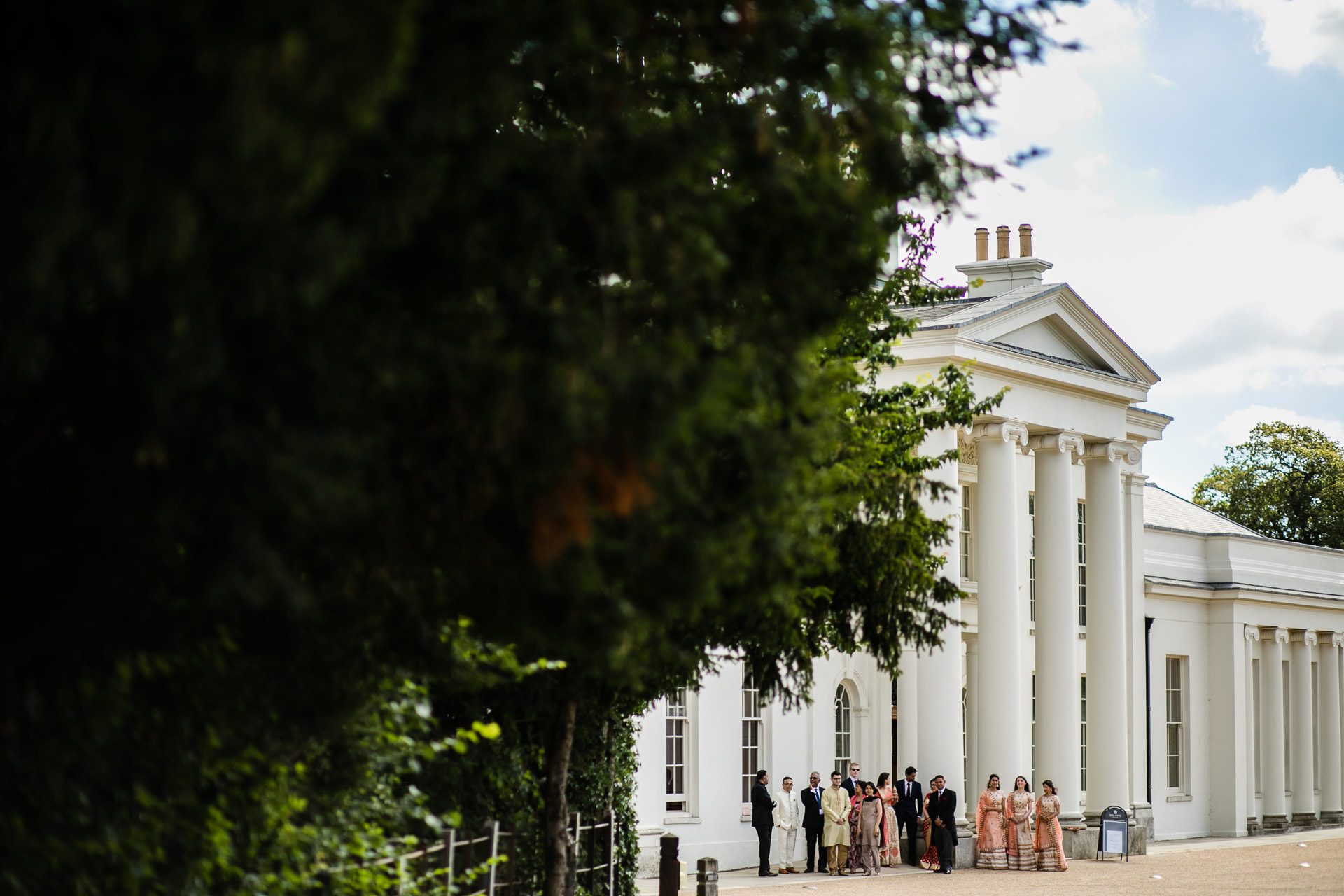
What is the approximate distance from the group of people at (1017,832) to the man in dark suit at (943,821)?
1.15 metres

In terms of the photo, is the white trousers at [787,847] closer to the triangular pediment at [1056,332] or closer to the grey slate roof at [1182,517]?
the triangular pediment at [1056,332]

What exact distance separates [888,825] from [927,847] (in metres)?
0.98

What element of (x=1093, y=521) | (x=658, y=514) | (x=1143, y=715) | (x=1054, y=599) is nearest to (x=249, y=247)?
(x=658, y=514)

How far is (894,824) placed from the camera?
29391mm

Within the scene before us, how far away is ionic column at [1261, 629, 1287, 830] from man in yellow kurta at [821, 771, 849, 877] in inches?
830

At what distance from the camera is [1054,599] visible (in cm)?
3312

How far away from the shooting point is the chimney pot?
126 ft

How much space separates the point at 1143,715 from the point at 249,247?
37843 mm

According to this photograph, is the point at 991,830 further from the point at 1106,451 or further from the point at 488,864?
the point at 488,864

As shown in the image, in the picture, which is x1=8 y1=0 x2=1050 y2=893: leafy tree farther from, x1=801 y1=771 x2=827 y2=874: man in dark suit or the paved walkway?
x1=801 y1=771 x2=827 y2=874: man in dark suit

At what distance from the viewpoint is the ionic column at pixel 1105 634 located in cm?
3428

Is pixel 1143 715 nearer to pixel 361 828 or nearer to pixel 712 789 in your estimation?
pixel 712 789

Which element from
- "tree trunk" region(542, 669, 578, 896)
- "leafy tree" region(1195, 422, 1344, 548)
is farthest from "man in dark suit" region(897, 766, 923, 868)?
"leafy tree" region(1195, 422, 1344, 548)

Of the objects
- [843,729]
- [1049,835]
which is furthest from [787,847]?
[1049,835]
